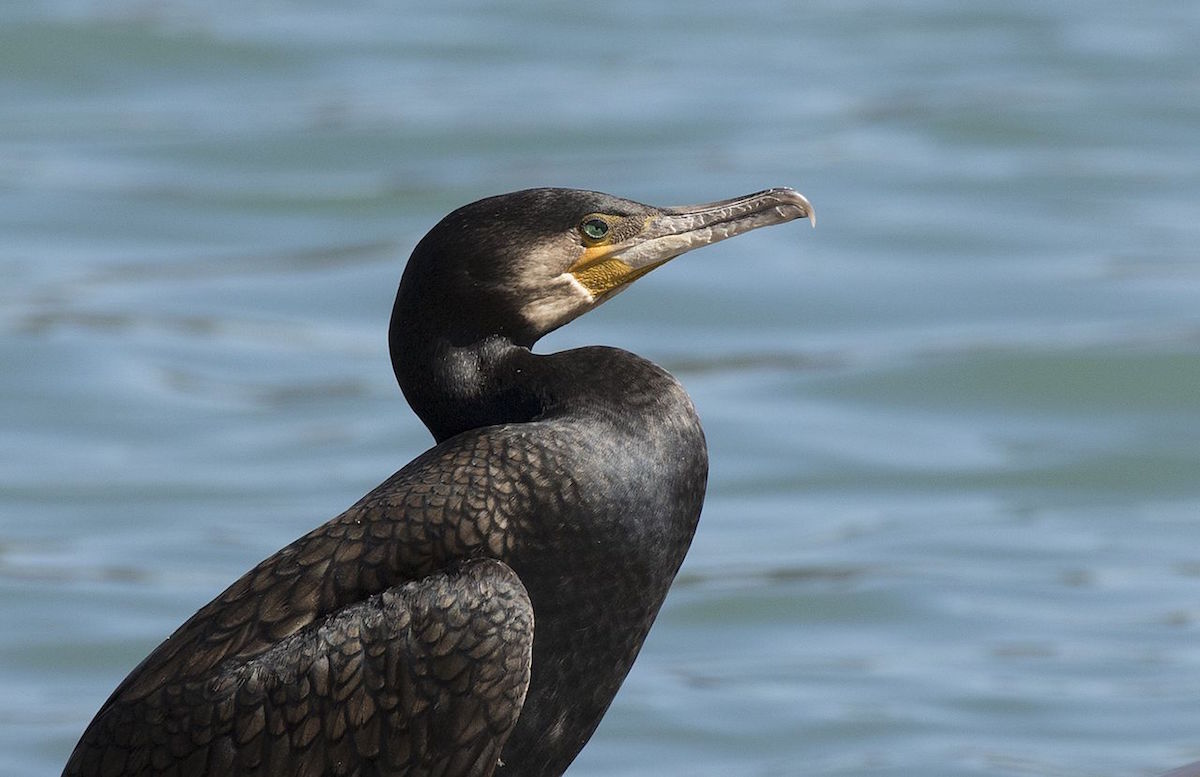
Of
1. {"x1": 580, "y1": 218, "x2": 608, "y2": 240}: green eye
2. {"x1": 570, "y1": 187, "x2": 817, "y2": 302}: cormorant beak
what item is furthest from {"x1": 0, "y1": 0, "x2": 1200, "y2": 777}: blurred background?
{"x1": 580, "y1": 218, "x2": 608, "y2": 240}: green eye

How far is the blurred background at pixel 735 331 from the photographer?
1150 cm

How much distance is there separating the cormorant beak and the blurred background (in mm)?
4292

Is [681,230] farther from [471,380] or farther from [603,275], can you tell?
[471,380]

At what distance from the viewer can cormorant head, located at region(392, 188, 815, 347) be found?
6133 millimetres

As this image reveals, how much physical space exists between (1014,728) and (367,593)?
5476mm

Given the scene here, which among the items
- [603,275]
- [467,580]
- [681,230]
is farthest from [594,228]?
[467,580]

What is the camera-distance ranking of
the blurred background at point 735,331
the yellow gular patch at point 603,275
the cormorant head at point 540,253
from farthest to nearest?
the blurred background at point 735,331
the yellow gular patch at point 603,275
the cormorant head at point 540,253

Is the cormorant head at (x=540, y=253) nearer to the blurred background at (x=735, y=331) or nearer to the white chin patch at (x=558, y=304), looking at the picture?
the white chin patch at (x=558, y=304)

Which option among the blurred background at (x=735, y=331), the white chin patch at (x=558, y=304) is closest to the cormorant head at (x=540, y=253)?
the white chin patch at (x=558, y=304)

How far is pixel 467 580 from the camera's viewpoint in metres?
5.77

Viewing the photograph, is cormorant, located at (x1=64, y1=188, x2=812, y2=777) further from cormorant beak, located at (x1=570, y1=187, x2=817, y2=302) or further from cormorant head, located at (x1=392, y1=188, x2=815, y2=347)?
cormorant beak, located at (x1=570, y1=187, x2=817, y2=302)

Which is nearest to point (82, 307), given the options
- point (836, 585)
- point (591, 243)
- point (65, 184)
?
point (65, 184)

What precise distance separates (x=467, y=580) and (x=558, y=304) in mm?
883

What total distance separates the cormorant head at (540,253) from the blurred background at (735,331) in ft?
14.2
